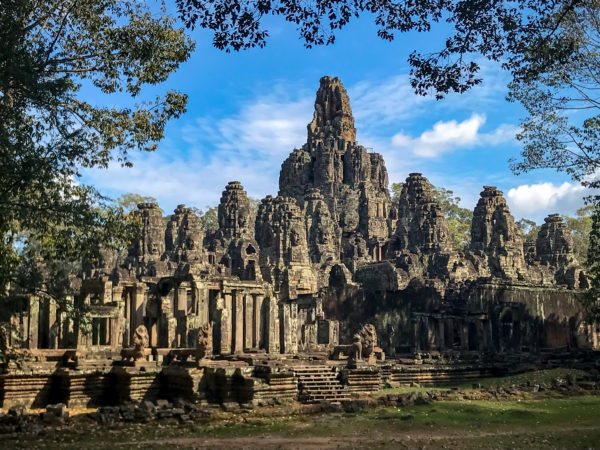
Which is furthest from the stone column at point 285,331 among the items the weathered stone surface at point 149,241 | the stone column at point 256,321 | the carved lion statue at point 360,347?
the weathered stone surface at point 149,241

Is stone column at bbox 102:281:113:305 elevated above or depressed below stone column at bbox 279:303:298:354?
above

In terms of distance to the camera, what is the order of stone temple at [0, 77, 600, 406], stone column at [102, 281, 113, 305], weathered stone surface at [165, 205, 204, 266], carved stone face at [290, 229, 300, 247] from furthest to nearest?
carved stone face at [290, 229, 300, 247] → weathered stone surface at [165, 205, 204, 266] → stone column at [102, 281, 113, 305] → stone temple at [0, 77, 600, 406]

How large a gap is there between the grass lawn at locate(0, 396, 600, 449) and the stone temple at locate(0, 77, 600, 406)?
247 cm

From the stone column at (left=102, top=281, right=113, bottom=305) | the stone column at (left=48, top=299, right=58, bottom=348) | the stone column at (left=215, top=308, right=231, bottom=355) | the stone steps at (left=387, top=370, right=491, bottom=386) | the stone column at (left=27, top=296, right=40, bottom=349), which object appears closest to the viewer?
the stone column at (left=27, top=296, right=40, bottom=349)

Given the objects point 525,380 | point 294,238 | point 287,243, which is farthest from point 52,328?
point 294,238

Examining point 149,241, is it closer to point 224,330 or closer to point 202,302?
point 202,302

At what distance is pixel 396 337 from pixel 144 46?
2724 cm

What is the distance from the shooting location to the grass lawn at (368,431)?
14.4 metres

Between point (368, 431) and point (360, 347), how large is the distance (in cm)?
954

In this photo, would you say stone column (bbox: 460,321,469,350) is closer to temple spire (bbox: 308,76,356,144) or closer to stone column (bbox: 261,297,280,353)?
stone column (bbox: 261,297,280,353)

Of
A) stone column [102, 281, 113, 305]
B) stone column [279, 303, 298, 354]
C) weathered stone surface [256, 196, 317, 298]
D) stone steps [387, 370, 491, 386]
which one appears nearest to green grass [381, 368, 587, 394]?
stone steps [387, 370, 491, 386]

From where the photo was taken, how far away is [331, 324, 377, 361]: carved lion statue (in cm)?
2550

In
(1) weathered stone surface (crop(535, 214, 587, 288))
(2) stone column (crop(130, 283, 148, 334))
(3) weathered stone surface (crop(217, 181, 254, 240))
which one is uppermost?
(3) weathered stone surface (crop(217, 181, 254, 240))

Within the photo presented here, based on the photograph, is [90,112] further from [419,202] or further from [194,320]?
[419,202]
